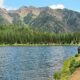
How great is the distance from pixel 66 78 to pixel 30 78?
2311 cm

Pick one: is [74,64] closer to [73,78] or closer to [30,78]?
[73,78]

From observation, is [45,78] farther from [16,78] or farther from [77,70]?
[77,70]

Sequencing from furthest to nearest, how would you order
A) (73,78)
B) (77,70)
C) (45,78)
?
(45,78) → (77,70) → (73,78)

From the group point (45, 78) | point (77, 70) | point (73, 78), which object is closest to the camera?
point (73, 78)

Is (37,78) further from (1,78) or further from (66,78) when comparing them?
(66,78)

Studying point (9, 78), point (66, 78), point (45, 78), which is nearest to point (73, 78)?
point (66, 78)

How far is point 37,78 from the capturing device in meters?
62.7

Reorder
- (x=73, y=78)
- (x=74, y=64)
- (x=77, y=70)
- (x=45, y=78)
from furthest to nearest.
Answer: (x=45, y=78), (x=74, y=64), (x=77, y=70), (x=73, y=78)

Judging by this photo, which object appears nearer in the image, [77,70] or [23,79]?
[77,70]

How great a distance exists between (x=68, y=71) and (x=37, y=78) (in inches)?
647

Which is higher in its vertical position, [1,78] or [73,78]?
[73,78]

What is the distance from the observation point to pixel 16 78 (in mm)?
64562

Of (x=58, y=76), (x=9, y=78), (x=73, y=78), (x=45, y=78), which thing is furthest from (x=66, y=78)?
(x=9, y=78)

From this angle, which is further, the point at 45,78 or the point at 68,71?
the point at 45,78
